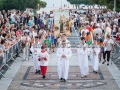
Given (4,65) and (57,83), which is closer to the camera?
(57,83)

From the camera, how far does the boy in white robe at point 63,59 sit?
67.2ft

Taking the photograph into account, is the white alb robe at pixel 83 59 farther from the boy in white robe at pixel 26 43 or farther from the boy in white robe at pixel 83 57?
the boy in white robe at pixel 26 43

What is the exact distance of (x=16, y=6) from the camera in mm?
63656

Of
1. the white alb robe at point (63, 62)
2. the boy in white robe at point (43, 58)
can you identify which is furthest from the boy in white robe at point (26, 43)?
the white alb robe at point (63, 62)

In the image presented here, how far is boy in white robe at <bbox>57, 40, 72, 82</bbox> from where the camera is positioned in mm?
20469

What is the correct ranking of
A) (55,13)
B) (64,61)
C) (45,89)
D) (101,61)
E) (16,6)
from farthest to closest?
(16,6)
(55,13)
(101,61)
(64,61)
(45,89)

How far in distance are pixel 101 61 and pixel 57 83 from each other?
6629 mm

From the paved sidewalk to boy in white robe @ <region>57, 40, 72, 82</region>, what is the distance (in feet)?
0.97

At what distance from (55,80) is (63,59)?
1.03 metres

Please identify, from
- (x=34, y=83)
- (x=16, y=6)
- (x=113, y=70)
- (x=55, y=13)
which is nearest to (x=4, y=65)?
(x=34, y=83)

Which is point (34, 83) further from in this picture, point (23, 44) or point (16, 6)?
point (16, 6)

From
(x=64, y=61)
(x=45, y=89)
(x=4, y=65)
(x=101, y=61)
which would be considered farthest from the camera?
(x=101, y=61)

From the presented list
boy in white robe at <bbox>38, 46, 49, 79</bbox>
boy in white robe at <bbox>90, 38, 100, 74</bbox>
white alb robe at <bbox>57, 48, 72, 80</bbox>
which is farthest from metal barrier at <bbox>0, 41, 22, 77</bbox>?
boy in white robe at <bbox>90, 38, 100, 74</bbox>

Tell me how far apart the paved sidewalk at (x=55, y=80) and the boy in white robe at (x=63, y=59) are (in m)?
0.29
